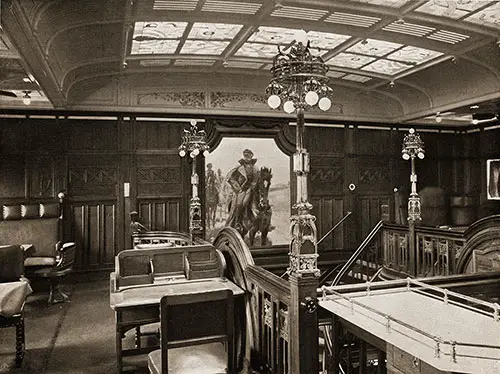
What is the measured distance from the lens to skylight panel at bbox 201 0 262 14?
5504 millimetres

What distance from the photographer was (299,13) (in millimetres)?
5855

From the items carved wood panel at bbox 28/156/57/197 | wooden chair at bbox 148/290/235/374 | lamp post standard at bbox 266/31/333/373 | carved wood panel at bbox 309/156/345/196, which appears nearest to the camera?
wooden chair at bbox 148/290/235/374

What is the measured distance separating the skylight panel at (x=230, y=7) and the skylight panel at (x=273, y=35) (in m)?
0.66

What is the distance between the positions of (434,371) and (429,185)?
10.3 metres

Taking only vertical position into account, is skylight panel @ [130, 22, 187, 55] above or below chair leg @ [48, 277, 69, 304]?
above

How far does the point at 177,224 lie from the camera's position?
31.2 feet

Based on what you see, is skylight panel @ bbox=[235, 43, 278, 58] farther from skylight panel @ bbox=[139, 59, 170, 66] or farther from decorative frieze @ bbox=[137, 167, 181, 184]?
decorative frieze @ bbox=[137, 167, 181, 184]

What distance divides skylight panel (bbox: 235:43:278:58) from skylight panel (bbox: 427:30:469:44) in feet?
8.45

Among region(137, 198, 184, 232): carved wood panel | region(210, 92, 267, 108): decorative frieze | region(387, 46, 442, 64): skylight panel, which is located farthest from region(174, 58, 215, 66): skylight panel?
region(387, 46, 442, 64): skylight panel

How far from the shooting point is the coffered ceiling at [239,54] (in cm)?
546

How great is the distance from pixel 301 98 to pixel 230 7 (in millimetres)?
2909

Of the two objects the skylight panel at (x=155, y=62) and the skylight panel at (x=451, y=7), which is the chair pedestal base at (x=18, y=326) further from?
the skylight panel at (x=451, y=7)

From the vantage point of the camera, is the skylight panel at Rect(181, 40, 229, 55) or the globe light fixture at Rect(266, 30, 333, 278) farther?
the skylight panel at Rect(181, 40, 229, 55)

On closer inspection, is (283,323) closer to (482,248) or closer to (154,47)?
(482,248)
